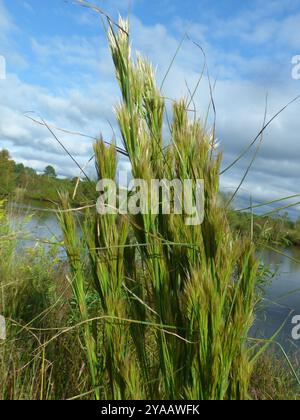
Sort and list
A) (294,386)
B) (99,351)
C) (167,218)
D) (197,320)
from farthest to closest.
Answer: (294,386) < (99,351) < (167,218) < (197,320)

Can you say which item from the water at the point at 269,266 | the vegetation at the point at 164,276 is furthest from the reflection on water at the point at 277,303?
the vegetation at the point at 164,276

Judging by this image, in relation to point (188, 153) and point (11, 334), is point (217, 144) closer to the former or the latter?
point (188, 153)

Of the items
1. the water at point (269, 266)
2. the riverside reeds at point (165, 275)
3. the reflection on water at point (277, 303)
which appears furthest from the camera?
the water at point (269, 266)

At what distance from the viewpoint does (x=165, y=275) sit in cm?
129

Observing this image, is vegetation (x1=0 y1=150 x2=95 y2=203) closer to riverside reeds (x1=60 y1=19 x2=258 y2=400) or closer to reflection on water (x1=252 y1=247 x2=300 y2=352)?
riverside reeds (x1=60 y1=19 x2=258 y2=400)

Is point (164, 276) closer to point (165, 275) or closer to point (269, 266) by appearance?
point (165, 275)

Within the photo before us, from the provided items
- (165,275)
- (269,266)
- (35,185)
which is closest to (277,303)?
(165,275)

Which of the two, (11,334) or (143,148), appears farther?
(11,334)

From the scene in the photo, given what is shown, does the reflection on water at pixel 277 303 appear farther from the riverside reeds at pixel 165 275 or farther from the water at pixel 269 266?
the riverside reeds at pixel 165 275

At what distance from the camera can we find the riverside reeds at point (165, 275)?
3.87 feet
